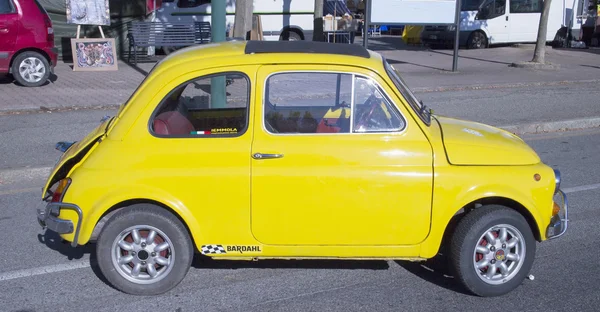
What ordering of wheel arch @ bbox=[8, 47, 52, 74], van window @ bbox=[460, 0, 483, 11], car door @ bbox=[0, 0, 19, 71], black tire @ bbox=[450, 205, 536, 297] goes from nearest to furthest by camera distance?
black tire @ bbox=[450, 205, 536, 297], car door @ bbox=[0, 0, 19, 71], wheel arch @ bbox=[8, 47, 52, 74], van window @ bbox=[460, 0, 483, 11]

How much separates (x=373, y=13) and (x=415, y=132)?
12.4m

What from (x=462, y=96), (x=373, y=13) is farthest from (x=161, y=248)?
(x=373, y=13)

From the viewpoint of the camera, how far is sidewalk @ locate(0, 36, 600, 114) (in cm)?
1190

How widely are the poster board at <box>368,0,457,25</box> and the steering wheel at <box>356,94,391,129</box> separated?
40.0ft

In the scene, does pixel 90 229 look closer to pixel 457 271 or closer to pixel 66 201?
pixel 66 201

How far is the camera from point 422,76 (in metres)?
16.2

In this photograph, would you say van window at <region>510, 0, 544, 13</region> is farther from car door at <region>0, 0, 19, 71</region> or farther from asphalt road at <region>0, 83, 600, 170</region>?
car door at <region>0, 0, 19, 71</region>

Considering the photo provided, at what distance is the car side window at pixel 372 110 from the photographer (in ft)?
15.0

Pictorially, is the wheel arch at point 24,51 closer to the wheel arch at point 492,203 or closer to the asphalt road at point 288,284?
the asphalt road at point 288,284

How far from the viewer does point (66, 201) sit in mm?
4531

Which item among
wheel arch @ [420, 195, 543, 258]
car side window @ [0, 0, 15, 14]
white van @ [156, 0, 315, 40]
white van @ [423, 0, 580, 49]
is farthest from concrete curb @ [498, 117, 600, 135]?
white van @ [423, 0, 580, 49]

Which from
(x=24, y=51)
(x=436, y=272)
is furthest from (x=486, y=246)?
(x=24, y=51)

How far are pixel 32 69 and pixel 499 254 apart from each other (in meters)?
10.8

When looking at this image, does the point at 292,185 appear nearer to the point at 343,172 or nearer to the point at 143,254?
the point at 343,172
